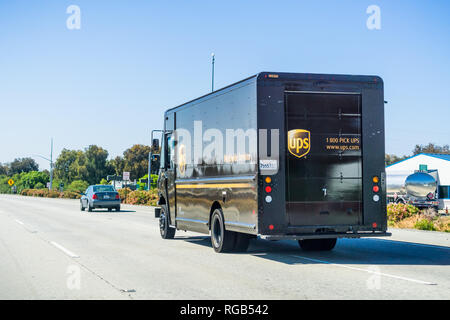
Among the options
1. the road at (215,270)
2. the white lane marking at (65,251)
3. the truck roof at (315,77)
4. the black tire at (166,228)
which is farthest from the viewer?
the black tire at (166,228)

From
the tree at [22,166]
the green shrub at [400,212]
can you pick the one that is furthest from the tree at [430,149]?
the tree at [22,166]

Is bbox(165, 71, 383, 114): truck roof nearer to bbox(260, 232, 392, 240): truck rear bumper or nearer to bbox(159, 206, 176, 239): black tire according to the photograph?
bbox(260, 232, 392, 240): truck rear bumper

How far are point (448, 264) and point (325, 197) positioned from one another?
2.61 metres

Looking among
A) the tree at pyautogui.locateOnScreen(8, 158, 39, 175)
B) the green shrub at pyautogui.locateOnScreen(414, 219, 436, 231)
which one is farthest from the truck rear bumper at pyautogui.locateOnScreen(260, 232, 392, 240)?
the tree at pyautogui.locateOnScreen(8, 158, 39, 175)

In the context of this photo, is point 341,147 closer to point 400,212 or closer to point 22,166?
point 400,212

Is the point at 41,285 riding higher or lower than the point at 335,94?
lower

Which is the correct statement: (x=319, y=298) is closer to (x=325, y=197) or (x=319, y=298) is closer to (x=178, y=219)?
(x=325, y=197)

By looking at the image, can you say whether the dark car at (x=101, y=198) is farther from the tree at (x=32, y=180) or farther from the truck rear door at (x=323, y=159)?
the tree at (x=32, y=180)

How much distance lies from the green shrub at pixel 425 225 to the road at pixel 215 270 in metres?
4.38

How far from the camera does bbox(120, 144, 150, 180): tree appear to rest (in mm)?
112125

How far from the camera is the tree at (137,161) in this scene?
368 ft

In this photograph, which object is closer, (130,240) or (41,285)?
(41,285)

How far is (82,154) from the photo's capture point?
117m

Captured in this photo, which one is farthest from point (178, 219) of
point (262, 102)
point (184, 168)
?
point (262, 102)
